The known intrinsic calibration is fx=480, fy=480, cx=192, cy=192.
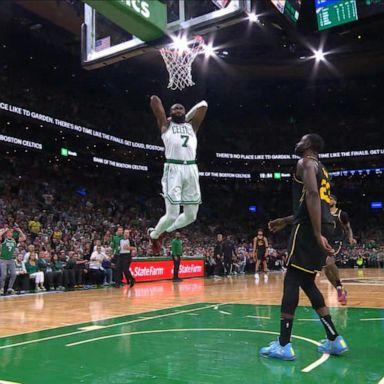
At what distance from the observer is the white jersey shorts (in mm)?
5102

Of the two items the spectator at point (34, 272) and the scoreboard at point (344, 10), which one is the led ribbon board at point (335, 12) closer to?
the scoreboard at point (344, 10)

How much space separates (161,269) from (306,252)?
43.1 feet

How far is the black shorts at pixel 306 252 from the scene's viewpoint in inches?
185

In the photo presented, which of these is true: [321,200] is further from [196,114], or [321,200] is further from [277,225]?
[196,114]

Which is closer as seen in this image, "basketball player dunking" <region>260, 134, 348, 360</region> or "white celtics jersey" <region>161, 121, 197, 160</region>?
"basketball player dunking" <region>260, 134, 348, 360</region>

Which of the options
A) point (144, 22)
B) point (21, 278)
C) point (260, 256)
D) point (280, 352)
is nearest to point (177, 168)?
point (144, 22)

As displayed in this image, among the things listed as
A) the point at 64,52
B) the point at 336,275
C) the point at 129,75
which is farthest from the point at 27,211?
the point at 336,275

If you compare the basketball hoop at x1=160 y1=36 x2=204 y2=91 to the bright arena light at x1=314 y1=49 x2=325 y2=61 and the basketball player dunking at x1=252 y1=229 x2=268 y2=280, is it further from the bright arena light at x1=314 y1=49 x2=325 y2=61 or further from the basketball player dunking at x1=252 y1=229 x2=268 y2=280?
the bright arena light at x1=314 y1=49 x2=325 y2=61

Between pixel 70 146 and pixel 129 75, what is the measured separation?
6165 millimetres

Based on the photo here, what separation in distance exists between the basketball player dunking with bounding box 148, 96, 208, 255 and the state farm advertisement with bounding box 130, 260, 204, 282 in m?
11.1

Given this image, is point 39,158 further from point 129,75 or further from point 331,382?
point 331,382

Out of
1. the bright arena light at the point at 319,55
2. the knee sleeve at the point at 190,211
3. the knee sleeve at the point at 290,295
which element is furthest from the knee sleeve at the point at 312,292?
the bright arena light at the point at 319,55

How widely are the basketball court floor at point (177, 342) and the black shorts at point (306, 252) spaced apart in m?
0.89

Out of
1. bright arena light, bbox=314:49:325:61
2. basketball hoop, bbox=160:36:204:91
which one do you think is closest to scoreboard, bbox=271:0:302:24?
basketball hoop, bbox=160:36:204:91
